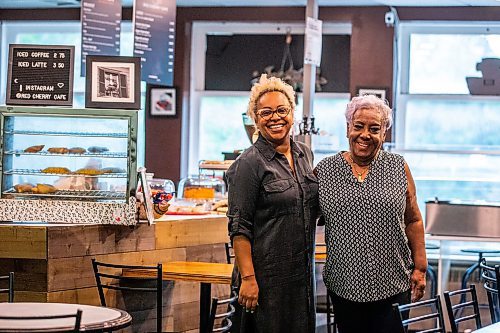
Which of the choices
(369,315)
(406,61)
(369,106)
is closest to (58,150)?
(369,106)

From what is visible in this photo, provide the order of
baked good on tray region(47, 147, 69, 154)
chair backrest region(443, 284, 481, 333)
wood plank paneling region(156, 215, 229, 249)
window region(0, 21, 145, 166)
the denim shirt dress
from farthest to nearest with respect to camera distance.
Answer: window region(0, 21, 145, 166)
wood plank paneling region(156, 215, 229, 249)
baked good on tray region(47, 147, 69, 154)
the denim shirt dress
chair backrest region(443, 284, 481, 333)

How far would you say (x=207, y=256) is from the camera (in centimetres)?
580

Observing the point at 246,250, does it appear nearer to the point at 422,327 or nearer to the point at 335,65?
the point at 422,327

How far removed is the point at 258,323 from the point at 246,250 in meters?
0.31

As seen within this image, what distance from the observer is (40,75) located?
5.22m

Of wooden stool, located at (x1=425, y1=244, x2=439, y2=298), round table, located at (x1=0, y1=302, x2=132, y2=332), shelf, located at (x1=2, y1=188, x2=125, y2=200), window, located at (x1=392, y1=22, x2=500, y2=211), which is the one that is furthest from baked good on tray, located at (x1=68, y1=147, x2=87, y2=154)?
window, located at (x1=392, y1=22, x2=500, y2=211)

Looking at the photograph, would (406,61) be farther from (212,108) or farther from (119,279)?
(119,279)

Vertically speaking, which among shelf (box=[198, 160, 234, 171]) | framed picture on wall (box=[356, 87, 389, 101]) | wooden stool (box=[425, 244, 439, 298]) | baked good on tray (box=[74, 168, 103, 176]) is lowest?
wooden stool (box=[425, 244, 439, 298])

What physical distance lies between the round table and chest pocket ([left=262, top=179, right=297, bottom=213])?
0.71 meters

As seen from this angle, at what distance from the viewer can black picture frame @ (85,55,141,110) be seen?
514cm

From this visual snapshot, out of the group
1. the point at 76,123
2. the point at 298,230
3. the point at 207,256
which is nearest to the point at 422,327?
the point at 207,256

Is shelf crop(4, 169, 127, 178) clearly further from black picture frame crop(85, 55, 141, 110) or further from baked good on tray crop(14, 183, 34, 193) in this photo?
black picture frame crop(85, 55, 141, 110)

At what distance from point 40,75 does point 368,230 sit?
233 centimetres

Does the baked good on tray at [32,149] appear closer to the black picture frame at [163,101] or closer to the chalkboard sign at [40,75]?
the chalkboard sign at [40,75]
